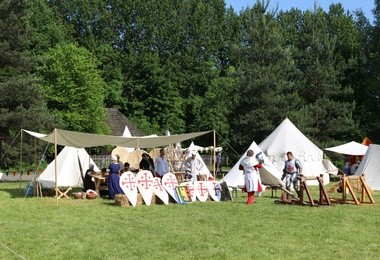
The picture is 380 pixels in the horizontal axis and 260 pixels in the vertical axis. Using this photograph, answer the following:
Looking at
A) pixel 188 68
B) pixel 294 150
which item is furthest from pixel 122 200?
pixel 188 68

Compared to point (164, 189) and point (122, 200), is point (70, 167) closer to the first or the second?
point (164, 189)

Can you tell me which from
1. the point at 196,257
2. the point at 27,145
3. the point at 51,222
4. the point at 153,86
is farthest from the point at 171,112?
the point at 196,257

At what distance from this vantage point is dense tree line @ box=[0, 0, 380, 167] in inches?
1099

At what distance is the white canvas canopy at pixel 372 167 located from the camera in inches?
814

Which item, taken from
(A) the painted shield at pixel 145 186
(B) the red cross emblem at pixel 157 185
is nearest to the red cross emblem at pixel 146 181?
(A) the painted shield at pixel 145 186

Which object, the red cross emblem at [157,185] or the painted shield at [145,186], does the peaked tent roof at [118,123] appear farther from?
the painted shield at [145,186]

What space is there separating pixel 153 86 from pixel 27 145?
25275 millimetres

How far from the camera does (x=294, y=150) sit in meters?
22.8

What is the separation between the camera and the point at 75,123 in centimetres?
3919

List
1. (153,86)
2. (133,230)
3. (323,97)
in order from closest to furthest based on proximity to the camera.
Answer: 1. (133,230)
2. (323,97)
3. (153,86)

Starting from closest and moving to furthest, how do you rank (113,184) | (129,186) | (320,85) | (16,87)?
(129,186) → (113,184) → (16,87) → (320,85)

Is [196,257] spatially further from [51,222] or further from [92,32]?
[92,32]

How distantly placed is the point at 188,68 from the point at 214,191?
38.8 meters

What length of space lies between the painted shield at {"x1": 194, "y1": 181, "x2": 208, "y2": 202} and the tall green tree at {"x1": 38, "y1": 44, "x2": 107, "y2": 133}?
24.2 meters
